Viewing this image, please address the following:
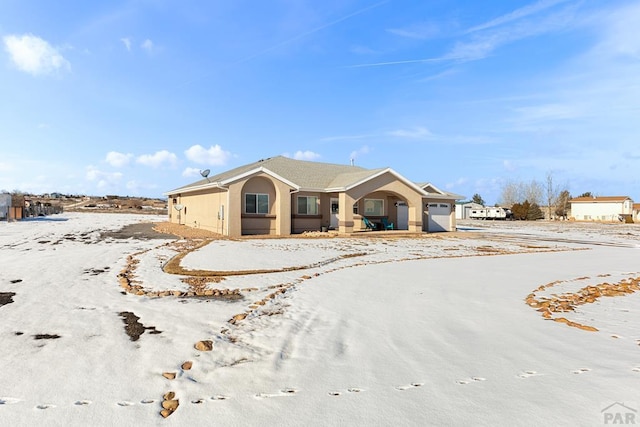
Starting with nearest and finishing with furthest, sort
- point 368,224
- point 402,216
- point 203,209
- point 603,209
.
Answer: point 203,209 → point 368,224 → point 402,216 → point 603,209

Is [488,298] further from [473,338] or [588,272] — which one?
[588,272]

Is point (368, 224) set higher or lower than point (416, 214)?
lower

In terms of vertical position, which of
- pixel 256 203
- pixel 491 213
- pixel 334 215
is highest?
pixel 256 203

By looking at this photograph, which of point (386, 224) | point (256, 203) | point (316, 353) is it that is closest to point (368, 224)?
point (386, 224)

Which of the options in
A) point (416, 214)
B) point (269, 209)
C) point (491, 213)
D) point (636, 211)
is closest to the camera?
point (269, 209)

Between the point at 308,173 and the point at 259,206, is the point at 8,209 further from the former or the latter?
the point at 308,173

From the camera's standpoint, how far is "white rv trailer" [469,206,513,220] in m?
64.8

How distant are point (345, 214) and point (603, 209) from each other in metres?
63.5

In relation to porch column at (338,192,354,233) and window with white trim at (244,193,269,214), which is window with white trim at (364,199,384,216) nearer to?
porch column at (338,192,354,233)

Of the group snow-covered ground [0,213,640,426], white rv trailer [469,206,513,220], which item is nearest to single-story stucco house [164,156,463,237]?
snow-covered ground [0,213,640,426]

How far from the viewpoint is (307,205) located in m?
24.4

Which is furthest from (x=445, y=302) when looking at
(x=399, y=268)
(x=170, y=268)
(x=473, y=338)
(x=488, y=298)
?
(x=170, y=268)

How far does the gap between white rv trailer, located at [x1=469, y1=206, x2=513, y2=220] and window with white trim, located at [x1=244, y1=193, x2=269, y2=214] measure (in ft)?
178

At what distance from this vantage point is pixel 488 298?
7336mm
